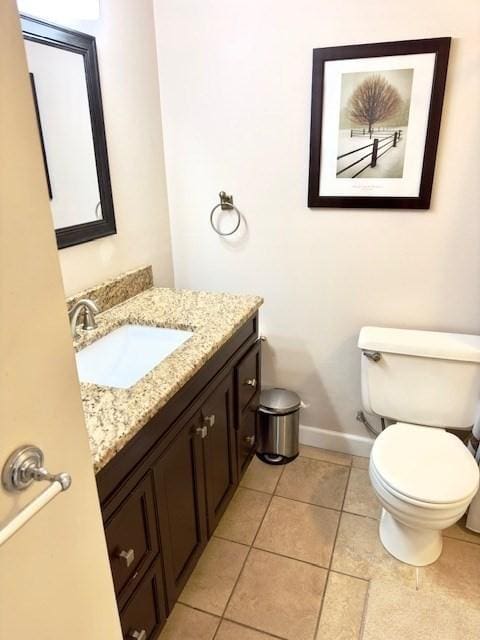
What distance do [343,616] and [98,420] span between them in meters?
1.14

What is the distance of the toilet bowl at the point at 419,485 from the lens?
1.48 m

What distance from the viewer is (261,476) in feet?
7.11

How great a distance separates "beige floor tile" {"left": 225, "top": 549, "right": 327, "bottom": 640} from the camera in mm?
1492

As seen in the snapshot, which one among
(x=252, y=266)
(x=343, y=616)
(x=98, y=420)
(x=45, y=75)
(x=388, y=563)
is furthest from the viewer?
(x=252, y=266)

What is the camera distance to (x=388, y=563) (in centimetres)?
170

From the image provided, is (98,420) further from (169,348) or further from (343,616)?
(343,616)

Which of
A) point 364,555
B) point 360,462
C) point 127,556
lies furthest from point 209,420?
point 360,462

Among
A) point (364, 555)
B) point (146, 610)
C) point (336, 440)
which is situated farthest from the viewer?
point (336, 440)

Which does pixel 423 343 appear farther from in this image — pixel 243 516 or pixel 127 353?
pixel 127 353

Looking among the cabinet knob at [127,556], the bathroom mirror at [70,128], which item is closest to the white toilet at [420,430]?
the cabinet knob at [127,556]

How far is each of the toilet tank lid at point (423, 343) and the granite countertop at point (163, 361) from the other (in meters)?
0.51

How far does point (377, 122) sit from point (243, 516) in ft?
5.70

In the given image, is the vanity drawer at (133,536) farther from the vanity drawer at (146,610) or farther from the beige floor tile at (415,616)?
the beige floor tile at (415,616)

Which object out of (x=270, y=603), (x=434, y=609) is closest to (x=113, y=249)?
Answer: (x=270, y=603)
